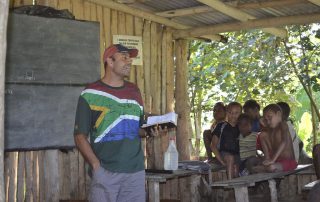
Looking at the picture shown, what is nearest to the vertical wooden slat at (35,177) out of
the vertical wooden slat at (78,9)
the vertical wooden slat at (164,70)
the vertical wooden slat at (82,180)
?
the vertical wooden slat at (82,180)

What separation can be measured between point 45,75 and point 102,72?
1001 millimetres

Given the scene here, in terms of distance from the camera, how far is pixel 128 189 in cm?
496

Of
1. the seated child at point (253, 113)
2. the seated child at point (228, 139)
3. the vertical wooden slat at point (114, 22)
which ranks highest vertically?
the vertical wooden slat at point (114, 22)

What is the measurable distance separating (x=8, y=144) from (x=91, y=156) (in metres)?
1.93

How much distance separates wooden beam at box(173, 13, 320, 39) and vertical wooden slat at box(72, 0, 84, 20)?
78.2 inches

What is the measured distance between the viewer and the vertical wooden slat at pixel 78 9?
287 inches

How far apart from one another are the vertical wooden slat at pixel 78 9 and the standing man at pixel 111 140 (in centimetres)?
243

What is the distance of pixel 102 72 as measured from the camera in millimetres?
7609

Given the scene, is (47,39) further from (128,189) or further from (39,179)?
(128,189)

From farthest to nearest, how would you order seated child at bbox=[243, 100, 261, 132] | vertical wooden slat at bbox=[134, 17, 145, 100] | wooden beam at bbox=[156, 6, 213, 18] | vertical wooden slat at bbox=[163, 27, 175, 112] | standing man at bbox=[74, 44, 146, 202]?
seated child at bbox=[243, 100, 261, 132] < vertical wooden slat at bbox=[163, 27, 175, 112] < vertical wooden slat at bbox=[134, 17, 145, 100] < wooden beam at bbox=[156, 6, 213, 18] < standing man at bbox=[74, 44, 146, 202]

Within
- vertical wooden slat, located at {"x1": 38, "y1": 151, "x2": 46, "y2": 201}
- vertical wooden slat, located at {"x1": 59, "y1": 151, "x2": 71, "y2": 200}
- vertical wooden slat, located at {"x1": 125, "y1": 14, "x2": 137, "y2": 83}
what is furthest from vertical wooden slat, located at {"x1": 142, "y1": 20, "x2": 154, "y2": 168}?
vertical wooden slat, located at {"x1": 38, "y1": 151, "x2": 46, "y2": 201}

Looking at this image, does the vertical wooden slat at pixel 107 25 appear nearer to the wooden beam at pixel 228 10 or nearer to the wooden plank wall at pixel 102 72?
the wooden plank wall at pixel 102 72

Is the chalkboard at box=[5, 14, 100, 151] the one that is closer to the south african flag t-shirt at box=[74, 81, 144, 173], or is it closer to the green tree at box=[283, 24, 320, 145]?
the south african flag t-shirt at box=[74, 81, 144, 173]

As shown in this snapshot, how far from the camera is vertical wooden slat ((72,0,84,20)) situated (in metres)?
7.28
